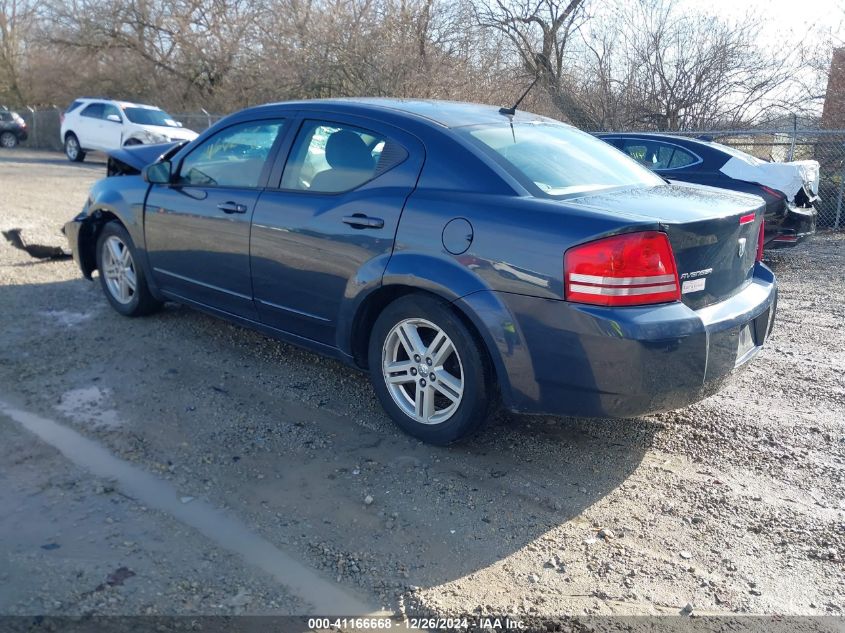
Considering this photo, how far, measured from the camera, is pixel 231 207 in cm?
469

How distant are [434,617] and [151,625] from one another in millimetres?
958

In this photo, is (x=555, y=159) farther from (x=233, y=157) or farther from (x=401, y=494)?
(x=233, y=157)

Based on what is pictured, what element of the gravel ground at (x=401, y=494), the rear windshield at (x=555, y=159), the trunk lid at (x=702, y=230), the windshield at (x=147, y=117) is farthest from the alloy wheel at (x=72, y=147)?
the trunk lid at (x=702, y=230)

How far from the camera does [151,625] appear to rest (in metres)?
2.57

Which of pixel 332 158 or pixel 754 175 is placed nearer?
pixel 332 158

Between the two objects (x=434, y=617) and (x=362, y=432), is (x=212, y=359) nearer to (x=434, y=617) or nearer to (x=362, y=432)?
(x=362, y=432)

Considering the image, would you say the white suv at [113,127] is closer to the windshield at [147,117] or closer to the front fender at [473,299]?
the windshield at [147,117]

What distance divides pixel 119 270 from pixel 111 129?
683 inches

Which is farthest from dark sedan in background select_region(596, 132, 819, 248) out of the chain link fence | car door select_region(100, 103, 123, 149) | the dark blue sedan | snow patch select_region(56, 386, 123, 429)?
car door select_region(100, 103, 123, 149)

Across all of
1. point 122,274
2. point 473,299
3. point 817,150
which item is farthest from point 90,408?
point 817,150

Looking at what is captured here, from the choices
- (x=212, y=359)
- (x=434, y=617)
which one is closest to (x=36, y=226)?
(x=212, y=359)

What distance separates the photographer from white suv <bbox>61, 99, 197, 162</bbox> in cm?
2061

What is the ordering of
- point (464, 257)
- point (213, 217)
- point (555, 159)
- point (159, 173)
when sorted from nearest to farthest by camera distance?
point (464, 257)
point (555, 159)
point (213, 217)
point (159, 173)

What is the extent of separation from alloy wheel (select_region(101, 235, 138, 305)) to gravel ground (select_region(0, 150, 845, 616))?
67 centimetres
